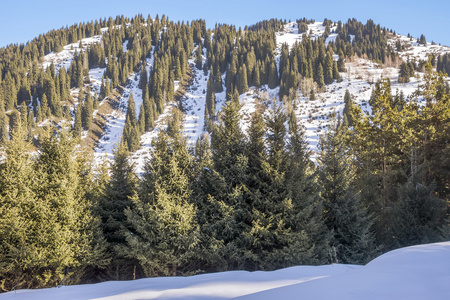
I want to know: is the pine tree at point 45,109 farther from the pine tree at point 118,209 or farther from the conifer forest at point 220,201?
the pine tree at point 118,209

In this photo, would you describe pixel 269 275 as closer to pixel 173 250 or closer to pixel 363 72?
pixel 173 250

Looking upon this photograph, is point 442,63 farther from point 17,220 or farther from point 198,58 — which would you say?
point 17,220

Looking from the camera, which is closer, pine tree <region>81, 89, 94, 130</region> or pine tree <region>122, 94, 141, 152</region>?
pine tree <region>122, 94, 141, 152</region>

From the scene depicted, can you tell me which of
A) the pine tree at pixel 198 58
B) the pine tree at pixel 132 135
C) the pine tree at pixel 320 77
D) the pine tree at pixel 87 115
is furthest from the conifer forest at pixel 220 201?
the pine tree at pixel 198 58

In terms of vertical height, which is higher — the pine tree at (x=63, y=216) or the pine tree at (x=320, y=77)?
the pine tree at (x=320, y=77)

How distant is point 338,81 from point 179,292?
100229mm

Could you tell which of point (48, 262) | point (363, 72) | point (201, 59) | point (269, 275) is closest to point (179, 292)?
point (269, 275)

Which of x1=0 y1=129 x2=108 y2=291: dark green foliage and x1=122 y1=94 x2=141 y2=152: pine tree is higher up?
x1=122 y1=94 x2=141 y2=152: pine tree

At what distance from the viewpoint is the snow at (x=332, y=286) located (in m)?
2.76

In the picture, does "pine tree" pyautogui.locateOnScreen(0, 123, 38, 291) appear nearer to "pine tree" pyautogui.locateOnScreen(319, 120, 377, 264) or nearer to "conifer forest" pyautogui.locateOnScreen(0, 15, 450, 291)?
"conifer forest" pyautogui.locateOnScreen(0, 15, 450, 291)

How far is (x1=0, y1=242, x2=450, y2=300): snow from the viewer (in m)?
2.76

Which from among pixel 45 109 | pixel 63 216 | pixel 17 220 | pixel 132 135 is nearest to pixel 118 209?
pixel 63 216

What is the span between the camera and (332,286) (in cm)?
312

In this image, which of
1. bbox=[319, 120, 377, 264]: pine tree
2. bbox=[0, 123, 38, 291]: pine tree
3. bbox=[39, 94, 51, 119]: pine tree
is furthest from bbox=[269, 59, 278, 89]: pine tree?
bbox=[0, 123, 38, 291]: pine tree
